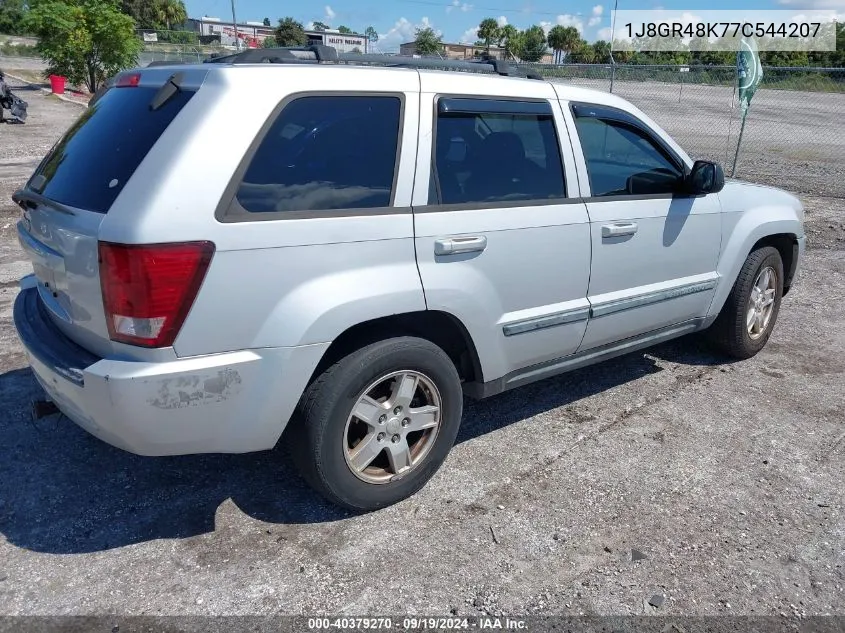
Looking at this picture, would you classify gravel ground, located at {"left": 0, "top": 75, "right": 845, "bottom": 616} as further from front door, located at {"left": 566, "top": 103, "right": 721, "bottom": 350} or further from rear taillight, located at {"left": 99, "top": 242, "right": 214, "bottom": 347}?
rear taillight, located at {"left": 99, "top": 242, "right": 214, "bottom": 347}

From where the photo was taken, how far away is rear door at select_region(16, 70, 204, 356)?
2.69m

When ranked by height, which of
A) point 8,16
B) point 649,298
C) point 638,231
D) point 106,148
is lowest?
point 649,298

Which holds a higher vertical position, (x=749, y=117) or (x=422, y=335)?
(x=422, y=335)

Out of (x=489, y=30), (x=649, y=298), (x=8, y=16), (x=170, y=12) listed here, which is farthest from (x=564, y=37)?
(x=649, y=298)

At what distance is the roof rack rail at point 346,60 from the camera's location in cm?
325

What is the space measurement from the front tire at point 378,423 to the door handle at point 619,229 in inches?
46.7

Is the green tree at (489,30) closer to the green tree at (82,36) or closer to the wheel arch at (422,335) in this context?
the green tree at (82,36)

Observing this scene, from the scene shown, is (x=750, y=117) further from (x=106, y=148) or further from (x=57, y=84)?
(x=106, y=148)

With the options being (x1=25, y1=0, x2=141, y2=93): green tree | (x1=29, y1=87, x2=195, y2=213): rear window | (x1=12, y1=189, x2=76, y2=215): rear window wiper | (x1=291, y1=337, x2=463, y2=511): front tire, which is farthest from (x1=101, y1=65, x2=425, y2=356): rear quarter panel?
(x1=25, y1=0, x2=141, y2=93): green tree

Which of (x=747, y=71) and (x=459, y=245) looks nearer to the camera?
(x=459, y=245)

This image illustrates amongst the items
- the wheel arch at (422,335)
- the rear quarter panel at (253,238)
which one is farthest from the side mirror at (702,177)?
the rear quarter panel at (253,238)

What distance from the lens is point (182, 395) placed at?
2648mm

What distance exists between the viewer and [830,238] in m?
9.07

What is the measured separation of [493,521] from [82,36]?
2842 centimetres
